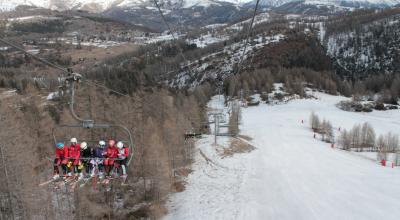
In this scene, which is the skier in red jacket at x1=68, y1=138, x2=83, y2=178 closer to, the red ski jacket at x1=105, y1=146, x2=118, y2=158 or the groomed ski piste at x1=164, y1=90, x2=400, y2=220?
the red ski jacket at x1=105, y1=146, x2=118, y2=158

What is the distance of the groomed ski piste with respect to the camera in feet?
145

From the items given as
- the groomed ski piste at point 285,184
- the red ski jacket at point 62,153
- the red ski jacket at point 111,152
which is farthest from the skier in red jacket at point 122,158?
the groomed ski piste at point 285,184

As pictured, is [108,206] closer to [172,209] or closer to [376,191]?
[172,209]

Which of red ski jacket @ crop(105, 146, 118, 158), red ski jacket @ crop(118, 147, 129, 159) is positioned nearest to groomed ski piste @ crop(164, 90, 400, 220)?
red ski jacket @ crop(118, 147, 129, 159)

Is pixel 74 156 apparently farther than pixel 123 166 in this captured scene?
→ No

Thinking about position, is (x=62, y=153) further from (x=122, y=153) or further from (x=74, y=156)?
(x=122, y=153)

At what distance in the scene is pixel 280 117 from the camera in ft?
435

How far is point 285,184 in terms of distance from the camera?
53.9 metres

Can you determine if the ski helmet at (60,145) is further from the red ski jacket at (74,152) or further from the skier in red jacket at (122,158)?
the skier in red jacket at (122,158)

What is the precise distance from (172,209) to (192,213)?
3.78m

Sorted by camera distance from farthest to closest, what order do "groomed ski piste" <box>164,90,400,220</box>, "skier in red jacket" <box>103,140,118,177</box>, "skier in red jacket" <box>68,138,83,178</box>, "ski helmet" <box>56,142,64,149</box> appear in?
"groomed ski piste" <box>164,90,400,220</box> → "skier in red jacket" <box>103,140,118,177</box> → "skier in red jacket" <box>68,138,83,178</box> → "ski helmet" <box>56,142,64,149</box>

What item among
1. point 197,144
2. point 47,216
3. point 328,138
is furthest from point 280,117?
point 47,216

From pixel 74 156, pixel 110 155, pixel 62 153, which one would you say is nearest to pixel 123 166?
pixel 110 155

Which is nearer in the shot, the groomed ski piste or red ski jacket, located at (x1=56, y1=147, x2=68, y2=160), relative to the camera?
red ski jacket, located at (x1=56, y1=147, x2=68, y2=160)
